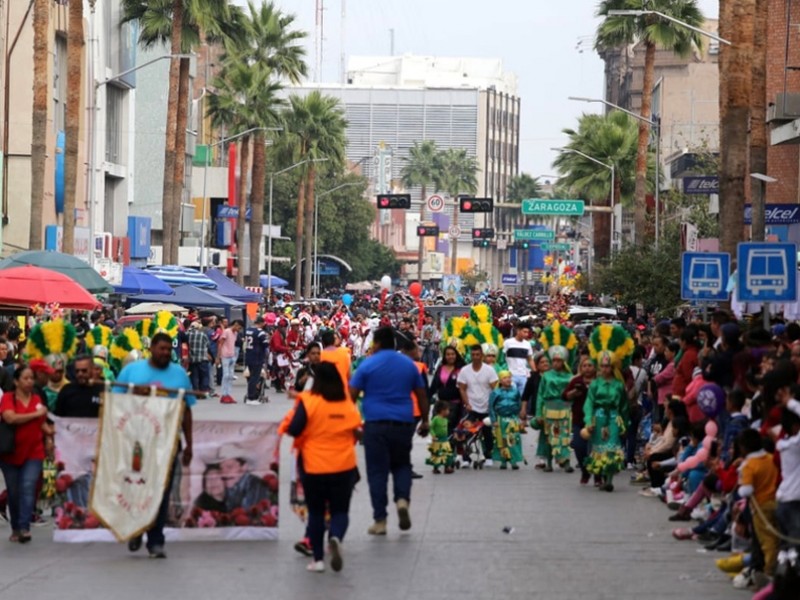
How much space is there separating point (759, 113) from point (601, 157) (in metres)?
49.3

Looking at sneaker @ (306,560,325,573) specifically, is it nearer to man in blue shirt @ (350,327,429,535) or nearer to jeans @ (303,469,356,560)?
jeans @ (303,469,356,560)

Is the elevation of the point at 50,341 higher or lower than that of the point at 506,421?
higher

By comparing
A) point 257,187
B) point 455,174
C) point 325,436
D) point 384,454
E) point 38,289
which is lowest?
point 384,454

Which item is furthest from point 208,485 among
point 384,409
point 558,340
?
point 558,340

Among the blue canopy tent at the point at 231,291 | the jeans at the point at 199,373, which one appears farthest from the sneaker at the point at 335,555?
the blue canopy tent at the point at 231,291

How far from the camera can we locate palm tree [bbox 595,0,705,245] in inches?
2269

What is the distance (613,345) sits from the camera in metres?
20.6

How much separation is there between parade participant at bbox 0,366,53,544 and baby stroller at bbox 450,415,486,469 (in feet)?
25.1

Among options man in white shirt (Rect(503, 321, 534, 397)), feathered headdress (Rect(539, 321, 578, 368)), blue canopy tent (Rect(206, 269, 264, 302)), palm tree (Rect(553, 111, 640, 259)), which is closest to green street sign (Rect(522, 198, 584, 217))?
palm tree (Rect(553, 111, 640, 259))

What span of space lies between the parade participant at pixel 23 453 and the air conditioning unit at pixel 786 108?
73.9ft

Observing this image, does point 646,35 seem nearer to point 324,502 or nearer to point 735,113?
point 735,113

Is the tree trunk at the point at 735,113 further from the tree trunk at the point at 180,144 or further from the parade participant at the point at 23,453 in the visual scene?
the tree trunk at the point at 180,144

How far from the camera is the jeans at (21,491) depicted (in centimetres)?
1516

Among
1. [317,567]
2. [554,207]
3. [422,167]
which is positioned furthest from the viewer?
[422,167]
